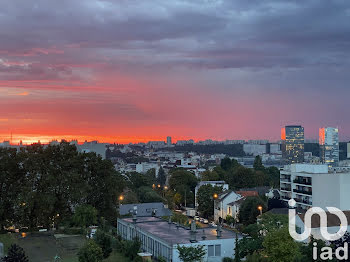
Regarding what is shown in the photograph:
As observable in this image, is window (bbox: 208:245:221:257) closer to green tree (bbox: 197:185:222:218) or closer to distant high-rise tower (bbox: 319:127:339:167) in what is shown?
green tree (bbox: 197:185:222:218)

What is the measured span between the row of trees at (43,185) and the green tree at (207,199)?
13.4 meters

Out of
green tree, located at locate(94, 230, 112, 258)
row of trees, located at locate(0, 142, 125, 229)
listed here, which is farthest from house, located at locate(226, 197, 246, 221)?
green tree, located at locate(94, 230, 112, 258)

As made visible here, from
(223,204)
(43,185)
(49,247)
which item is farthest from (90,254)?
(223,204)

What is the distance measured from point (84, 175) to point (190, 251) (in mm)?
16889

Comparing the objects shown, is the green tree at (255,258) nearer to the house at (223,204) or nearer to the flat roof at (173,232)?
the flat roof at (173,232)

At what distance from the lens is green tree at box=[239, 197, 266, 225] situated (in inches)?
1538

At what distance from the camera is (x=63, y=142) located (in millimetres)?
36938

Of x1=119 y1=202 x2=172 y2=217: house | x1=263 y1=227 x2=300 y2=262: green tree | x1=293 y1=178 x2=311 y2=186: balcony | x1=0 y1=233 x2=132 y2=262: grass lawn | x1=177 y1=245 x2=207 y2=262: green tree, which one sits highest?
x1=293 y1=178 x2=311 y2=186: balcony

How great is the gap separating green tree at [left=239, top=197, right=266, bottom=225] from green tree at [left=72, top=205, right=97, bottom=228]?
13251mm

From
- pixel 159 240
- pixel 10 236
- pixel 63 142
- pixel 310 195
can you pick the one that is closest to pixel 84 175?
pixel 63 142

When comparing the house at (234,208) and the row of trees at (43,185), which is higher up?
the row of trees at (43,185)

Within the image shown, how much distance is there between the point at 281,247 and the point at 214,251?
5.52m

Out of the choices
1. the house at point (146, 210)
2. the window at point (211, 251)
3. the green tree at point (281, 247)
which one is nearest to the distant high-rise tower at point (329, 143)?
the house at point (146, 210)

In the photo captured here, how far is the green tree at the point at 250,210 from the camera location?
128 ft
